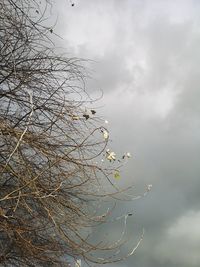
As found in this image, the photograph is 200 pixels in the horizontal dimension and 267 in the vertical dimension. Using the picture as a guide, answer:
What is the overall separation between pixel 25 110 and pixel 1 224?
1.68 m

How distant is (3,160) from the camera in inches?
221

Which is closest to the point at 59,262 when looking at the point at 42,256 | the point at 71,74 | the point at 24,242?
the point at 42,256

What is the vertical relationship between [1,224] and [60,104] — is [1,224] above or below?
below

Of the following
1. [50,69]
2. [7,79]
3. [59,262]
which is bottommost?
[59,262]

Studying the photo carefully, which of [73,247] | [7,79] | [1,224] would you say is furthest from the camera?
[7,79]

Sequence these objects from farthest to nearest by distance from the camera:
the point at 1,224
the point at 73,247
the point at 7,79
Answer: the point at 7,79 < the point at 73,247 < the point at 1,224

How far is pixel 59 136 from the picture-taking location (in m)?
5.93

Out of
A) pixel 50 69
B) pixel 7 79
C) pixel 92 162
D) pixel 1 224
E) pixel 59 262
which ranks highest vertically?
pixel 50 69

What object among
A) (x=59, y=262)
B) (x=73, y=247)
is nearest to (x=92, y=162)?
(x=73, y=247)

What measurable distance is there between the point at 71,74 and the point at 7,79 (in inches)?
30.5

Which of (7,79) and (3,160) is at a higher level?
(7,79)

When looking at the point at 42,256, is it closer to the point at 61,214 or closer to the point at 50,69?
the point at 61,214

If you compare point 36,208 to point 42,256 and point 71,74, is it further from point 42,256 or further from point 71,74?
point 71,74

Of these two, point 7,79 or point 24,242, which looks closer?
point 24,242
